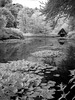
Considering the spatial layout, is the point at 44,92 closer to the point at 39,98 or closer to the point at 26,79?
the point at 39,98

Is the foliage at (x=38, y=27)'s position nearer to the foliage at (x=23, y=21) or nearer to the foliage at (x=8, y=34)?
the foliage at (x=23, y=21)

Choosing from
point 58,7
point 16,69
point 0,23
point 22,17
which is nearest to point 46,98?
point 16,69

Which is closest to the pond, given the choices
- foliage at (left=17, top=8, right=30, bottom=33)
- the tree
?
the tree

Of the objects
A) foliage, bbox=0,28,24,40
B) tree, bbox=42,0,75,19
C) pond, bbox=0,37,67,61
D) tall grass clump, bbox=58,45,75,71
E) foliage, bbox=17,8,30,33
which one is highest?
foliage, bbox=17,8,30,33

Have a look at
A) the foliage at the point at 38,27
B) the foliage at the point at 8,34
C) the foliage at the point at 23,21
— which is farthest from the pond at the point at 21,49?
the foliage at the point at 23,21

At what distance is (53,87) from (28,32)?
46.4 m

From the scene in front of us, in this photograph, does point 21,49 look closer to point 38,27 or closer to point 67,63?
point 67,63

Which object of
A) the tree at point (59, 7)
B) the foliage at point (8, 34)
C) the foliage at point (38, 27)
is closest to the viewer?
the tree at point (59, 7)

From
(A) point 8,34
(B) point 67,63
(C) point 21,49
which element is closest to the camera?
(B) point 67,63

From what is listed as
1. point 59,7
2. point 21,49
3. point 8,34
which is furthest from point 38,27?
point 59,7

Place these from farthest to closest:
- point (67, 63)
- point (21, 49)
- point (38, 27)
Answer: point (38, 27)
point (21, 49)
point (67, 63)

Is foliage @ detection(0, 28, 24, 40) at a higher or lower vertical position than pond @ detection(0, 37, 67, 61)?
higher

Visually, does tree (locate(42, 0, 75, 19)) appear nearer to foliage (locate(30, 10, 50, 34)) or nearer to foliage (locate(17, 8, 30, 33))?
foliage (locate(30, 10, 50, 34))

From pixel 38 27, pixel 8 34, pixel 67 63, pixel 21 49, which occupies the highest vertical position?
pixel 38 27
